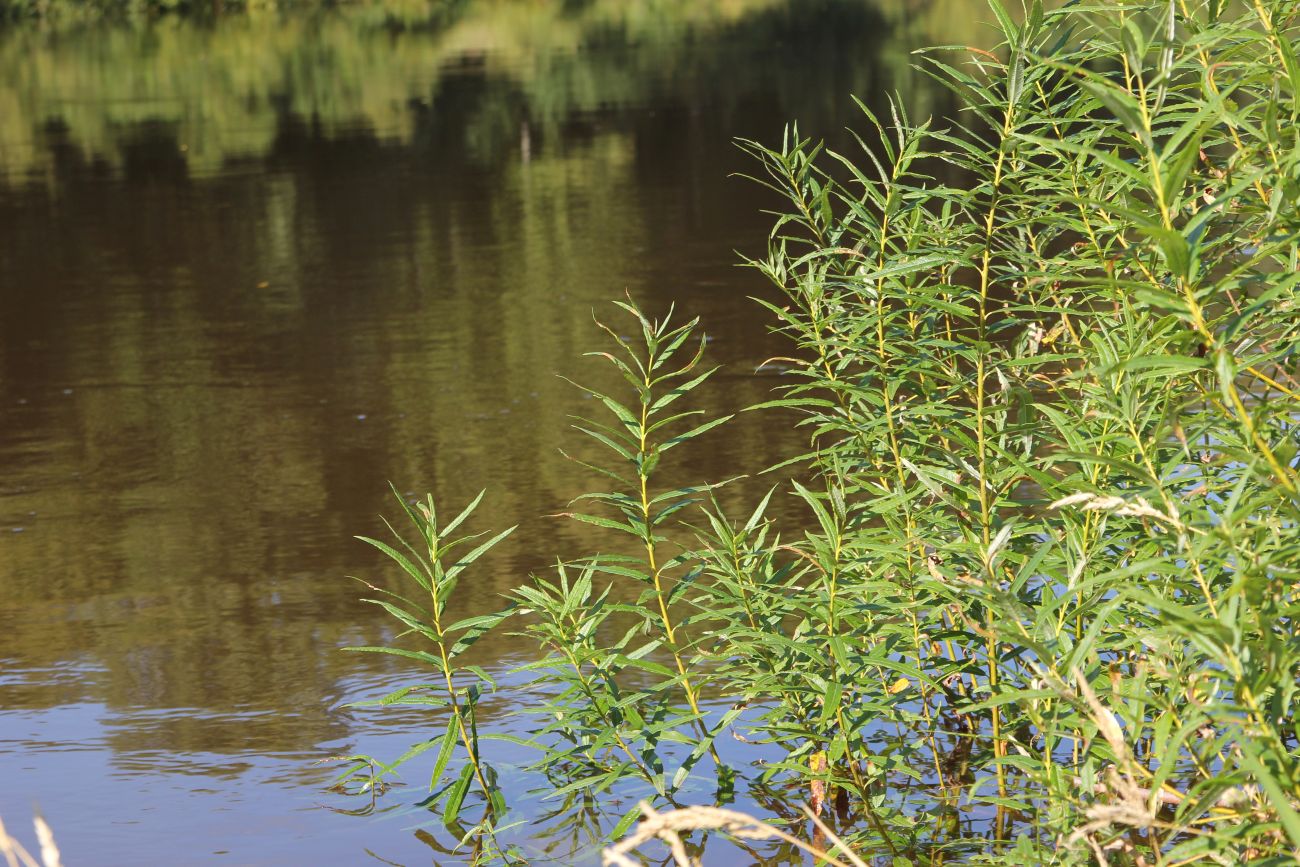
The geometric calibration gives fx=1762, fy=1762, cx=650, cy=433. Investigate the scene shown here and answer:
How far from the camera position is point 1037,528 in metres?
3.52

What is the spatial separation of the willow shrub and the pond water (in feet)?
1.91

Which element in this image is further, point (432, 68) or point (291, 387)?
point (432, 68)

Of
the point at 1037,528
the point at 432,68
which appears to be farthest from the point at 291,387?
the point at 432,68

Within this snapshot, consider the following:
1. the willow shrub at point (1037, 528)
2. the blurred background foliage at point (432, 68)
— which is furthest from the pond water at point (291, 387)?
the willow shrub at point (1037, 528)

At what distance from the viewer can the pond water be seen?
4957mm

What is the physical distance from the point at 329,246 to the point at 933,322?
1073 centimetres

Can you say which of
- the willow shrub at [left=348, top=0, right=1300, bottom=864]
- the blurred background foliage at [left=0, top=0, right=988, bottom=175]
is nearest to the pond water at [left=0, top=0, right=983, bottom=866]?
the blurred background foliage at [left=0, top=0, right=988, bottom=175]

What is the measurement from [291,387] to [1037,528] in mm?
6637

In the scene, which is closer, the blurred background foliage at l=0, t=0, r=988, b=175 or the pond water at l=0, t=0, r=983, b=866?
the pond water at l=0, t=0, r=983, b=866

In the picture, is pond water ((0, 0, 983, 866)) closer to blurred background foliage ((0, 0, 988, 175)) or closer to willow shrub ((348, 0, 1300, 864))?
blurred background foliage ((0, 0, 988, 175))

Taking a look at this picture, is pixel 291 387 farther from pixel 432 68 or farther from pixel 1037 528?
pixel 432 68

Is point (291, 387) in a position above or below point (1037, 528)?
below

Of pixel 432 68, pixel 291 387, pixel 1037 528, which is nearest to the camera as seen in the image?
pixel 1037 528

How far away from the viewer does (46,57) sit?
3800cm
